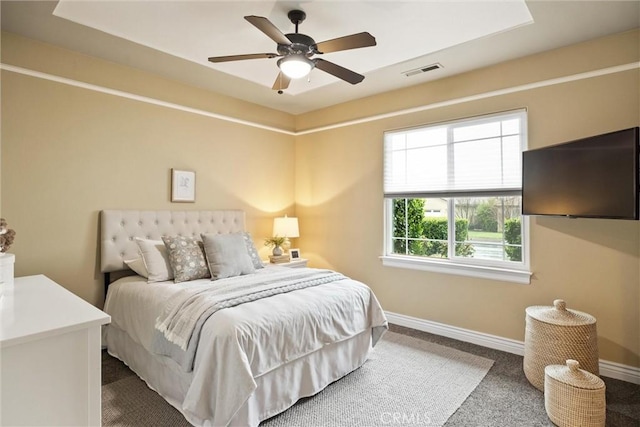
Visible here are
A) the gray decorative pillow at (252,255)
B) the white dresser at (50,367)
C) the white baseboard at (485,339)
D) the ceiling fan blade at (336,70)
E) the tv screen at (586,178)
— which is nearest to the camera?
the white dresser at (50,367)

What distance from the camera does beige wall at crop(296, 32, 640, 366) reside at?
268 cm

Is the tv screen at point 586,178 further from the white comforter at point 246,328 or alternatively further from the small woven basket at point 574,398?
the white comforter at point 246,328

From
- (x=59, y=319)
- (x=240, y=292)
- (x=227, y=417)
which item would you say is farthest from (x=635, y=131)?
(x=59, y=319)

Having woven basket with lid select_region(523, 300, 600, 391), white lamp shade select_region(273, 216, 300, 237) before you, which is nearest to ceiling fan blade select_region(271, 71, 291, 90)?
white lamp shade select_region(273, 216, 300, 237)

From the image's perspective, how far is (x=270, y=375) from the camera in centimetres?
214

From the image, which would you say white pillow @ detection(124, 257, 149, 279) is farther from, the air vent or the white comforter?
the air vent

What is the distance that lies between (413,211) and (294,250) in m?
1.65

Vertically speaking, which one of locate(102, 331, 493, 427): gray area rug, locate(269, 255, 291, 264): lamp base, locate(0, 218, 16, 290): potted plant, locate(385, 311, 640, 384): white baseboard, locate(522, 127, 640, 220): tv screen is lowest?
locate(102, 331, 493, 427): gray area rug

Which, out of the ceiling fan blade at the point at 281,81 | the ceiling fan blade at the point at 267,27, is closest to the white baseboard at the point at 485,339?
the ceiling fan blade at the point at 281,81

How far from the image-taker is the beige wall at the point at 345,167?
2.72 meters

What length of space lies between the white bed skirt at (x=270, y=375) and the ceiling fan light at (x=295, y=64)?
2019 mm

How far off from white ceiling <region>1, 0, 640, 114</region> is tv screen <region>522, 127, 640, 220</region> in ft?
3.02

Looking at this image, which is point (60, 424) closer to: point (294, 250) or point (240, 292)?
point (240, 292)

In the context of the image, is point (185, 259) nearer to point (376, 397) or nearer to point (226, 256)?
point (226, 256)
